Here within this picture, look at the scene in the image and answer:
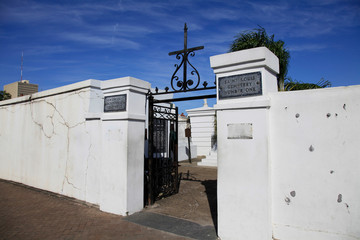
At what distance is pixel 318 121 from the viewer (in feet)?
11.2

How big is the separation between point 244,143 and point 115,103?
316 cm

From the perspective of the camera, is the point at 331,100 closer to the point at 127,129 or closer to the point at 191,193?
the point at 127,129

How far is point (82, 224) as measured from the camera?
15.4 feet

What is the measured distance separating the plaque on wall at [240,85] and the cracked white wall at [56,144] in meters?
3.26

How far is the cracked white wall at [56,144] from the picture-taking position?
19.2 ft

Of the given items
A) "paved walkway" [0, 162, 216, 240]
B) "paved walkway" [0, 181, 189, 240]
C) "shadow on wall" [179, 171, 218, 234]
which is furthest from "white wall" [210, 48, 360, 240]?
A: "paved walkway" [0, 181, 189, 240]

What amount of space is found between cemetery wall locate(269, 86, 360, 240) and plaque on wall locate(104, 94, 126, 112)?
3.18m

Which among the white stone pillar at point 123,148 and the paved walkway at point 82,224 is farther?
the white stone pillar at point 123,148

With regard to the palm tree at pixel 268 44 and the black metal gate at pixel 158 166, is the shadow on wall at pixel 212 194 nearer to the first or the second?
the black metal gate at pixel 158 166

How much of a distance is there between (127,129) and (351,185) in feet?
13.3

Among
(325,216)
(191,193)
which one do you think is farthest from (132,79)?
(325,216)

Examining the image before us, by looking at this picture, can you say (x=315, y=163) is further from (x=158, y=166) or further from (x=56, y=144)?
(x=56, y=144)

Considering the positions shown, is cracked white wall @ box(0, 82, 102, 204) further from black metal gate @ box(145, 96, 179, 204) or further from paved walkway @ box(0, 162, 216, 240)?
black metal gate @ box(145, 96, 179, 204)

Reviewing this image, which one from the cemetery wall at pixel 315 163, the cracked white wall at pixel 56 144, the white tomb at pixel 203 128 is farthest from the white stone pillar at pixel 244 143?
the white tomb at pixel 203 128
